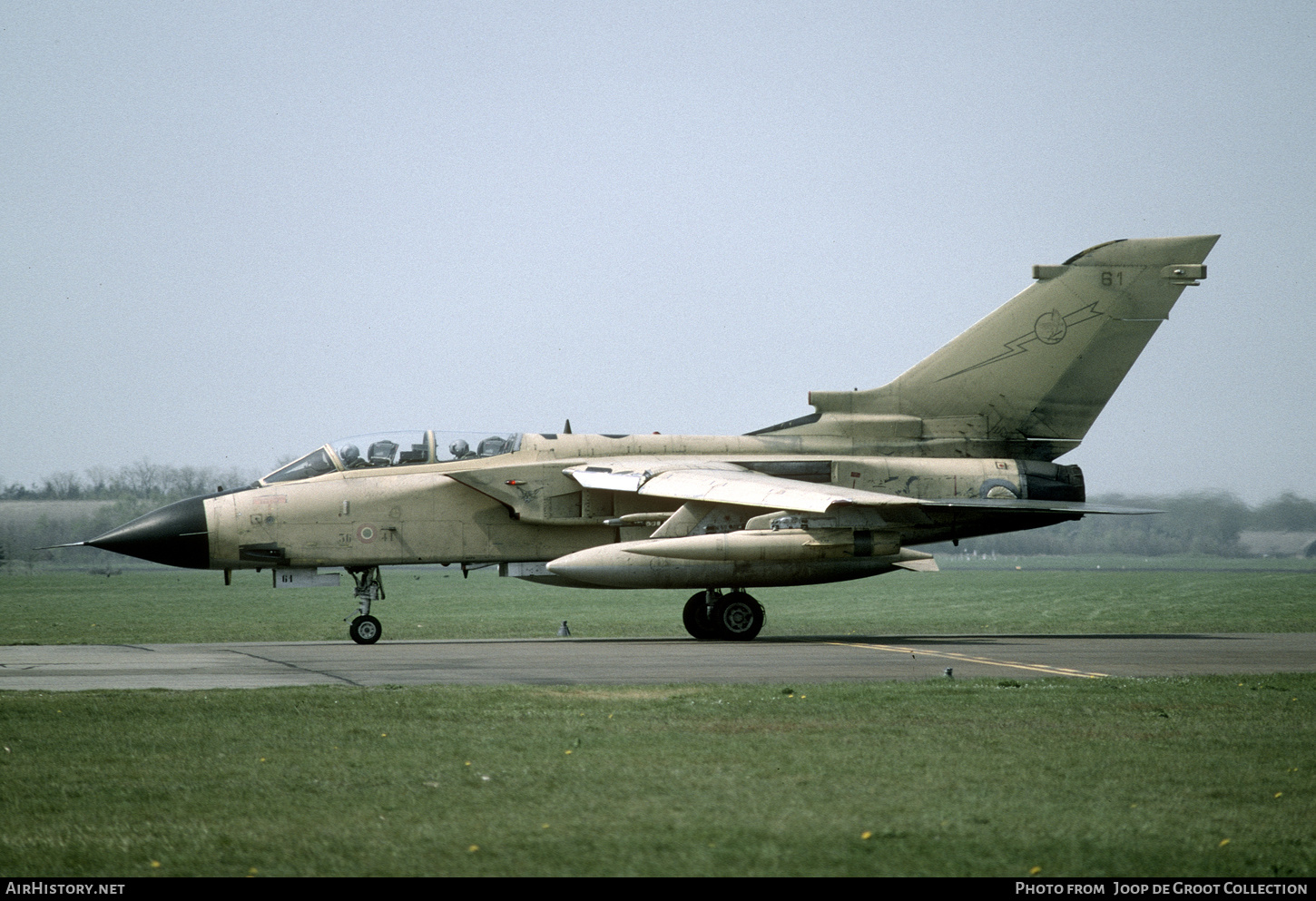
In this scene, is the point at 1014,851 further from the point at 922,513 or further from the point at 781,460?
the point at 781,460

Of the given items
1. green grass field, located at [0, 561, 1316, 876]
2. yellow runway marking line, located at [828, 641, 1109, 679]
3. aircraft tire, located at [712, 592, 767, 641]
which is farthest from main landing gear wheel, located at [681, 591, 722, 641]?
green grass field, located at [0, 561, 1316, 876]

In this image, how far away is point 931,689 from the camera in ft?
38.0

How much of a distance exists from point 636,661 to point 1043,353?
10.3m

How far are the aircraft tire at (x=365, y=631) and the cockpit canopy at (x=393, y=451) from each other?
2.52m

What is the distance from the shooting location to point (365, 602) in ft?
65.3

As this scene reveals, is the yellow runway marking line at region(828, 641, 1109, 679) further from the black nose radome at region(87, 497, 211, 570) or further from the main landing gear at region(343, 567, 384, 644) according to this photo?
the black nose radome at region(87, 497, 211, 570)

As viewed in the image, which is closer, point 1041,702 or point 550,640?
point 1041,702

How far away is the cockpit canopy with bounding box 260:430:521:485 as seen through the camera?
799 inches

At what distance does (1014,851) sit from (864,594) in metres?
31.6

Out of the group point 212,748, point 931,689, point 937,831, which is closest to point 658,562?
point 931,689

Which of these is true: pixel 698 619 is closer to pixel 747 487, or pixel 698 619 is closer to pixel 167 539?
pixel 747 487

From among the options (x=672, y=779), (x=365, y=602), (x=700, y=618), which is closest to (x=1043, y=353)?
(x=700, y=618)

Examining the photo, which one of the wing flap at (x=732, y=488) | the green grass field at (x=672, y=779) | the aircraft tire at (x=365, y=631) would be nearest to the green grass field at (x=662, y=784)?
the green grass field at (x=672, y=779)

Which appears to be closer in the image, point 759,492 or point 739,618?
point 759,492
